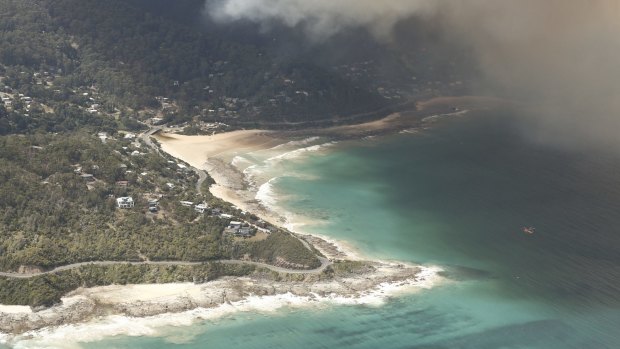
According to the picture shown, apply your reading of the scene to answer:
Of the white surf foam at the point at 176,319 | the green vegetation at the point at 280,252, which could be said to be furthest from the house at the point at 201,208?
the white surf foam at the point at 176,319

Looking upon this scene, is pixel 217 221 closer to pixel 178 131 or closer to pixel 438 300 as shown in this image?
pixel 438 300

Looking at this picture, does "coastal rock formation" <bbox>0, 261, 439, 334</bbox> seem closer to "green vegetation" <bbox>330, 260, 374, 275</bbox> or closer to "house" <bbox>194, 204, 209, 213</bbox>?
→ "green vegetation" <bbox>330, 260, 374, 275</bbox>

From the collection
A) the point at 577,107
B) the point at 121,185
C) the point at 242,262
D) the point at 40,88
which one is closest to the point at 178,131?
the point at 40,88

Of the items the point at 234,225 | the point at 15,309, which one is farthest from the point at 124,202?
the point at 15,309

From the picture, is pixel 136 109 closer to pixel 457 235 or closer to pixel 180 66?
pixel 180 66

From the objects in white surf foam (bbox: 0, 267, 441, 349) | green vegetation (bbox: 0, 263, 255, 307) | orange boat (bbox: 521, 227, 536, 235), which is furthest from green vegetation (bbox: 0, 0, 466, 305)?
orange boat (bbox: 521, 227, 536, 235)

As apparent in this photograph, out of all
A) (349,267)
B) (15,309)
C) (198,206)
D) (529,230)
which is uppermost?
(198,206)

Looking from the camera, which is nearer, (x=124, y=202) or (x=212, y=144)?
(x=124, y=202)

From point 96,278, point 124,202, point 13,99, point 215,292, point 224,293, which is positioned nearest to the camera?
point 224,293
